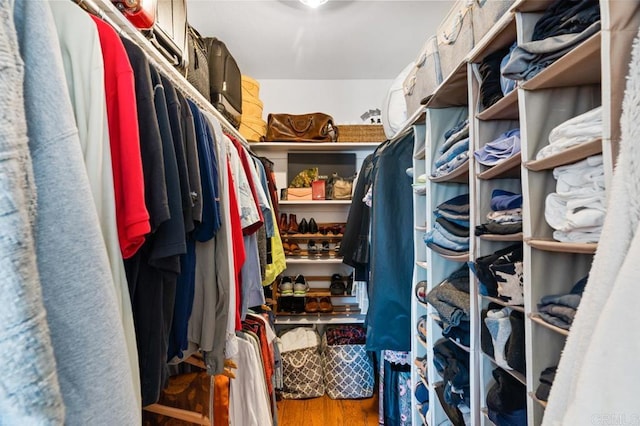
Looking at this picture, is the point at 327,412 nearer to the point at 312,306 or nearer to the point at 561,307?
the point at 312,306

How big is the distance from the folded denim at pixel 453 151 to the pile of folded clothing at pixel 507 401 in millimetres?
616

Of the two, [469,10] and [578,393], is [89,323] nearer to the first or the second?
[578,393]

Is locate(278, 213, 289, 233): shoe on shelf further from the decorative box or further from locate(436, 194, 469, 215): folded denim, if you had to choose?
locate(436, 194, 469, 215): folded denim

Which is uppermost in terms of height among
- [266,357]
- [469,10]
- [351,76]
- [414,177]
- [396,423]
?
[351,76]

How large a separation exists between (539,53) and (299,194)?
1878 mm

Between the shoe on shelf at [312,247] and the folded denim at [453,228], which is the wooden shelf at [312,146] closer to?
the shoe on shelf at [312,247]

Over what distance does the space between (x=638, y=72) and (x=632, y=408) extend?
37cm

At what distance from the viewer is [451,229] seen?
3.26 feet

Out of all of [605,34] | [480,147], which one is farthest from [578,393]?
[480,147]

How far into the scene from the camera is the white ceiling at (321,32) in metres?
1.68

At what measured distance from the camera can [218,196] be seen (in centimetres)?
90

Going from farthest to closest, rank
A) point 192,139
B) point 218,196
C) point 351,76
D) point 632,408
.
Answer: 1. point 351,76
2. point 218,196
3. point 192,139
4. point 632,408

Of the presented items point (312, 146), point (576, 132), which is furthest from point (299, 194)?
point (576, 132)

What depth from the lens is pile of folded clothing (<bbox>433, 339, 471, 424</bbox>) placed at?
3.07ft
